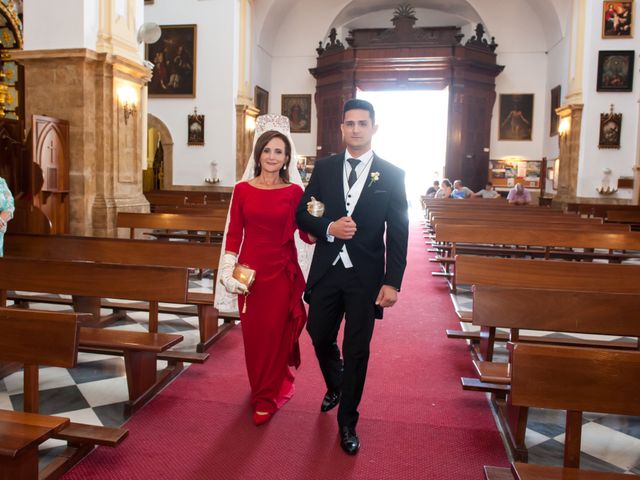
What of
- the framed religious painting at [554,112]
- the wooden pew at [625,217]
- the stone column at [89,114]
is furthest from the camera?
the framed religious painting at [554,112]

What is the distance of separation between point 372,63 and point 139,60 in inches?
563

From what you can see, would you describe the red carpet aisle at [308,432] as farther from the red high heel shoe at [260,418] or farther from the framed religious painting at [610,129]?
the framed religious painting at [610,129]

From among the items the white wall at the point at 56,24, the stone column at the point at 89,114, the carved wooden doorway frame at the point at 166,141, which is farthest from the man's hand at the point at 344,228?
the carved wooden doorway frame at the point at 166,141

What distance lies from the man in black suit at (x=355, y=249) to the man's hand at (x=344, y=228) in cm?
1

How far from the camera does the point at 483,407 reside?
3.94 meters

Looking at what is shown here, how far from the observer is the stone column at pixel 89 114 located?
935 centimetres

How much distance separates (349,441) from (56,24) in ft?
29.0

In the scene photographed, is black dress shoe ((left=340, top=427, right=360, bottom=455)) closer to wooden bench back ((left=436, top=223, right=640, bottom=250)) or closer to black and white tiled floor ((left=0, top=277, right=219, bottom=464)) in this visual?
black and white tiled floor ((left=0, top=277, right=219, bottom=464))

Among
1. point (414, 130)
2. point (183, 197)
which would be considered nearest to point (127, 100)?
point (183, 197)

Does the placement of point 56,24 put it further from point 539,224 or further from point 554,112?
point 554,112

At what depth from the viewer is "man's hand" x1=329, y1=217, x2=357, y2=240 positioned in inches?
115

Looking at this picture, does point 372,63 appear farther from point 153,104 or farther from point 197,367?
point 197,367

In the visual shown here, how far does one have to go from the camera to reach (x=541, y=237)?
24.9 ft

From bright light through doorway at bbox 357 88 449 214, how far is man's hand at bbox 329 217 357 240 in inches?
883
